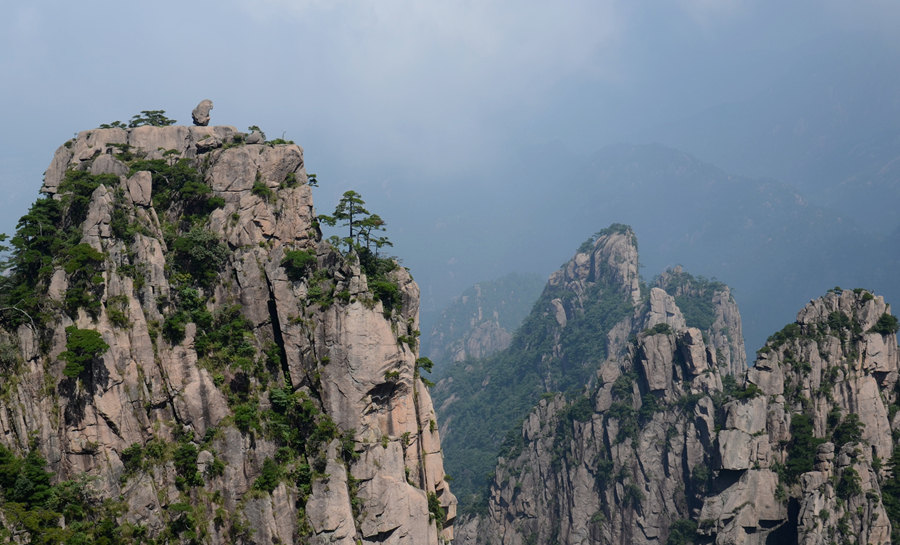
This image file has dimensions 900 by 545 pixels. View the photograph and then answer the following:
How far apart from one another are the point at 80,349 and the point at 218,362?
895cm

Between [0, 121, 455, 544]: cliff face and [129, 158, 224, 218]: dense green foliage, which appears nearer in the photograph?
[0, 121, 455, 544]: cliff face

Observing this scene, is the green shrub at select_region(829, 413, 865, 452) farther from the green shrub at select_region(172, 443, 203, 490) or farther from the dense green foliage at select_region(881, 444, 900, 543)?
the green shrub at select_region(172, 443, 203, 490)

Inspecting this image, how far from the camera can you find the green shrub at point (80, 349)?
1929 inches

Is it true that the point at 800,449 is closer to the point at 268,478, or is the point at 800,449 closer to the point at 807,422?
the point at 807,422

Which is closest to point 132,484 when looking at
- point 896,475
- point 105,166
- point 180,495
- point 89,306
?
point 180,495

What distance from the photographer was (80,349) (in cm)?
4981

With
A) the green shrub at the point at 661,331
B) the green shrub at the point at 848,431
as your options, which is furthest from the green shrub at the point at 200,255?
the green shrub at the point at 661,331

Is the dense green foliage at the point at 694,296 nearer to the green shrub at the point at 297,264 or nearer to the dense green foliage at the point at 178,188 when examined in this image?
the green shrub at the point at 297,264

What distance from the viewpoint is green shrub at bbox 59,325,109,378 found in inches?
1929

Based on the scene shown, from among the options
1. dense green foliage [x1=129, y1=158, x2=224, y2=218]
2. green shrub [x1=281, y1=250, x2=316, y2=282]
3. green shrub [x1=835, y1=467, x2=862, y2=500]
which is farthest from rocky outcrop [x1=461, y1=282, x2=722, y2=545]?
dense green foliage [x1=129, y1=158, x2=224, y2=218]

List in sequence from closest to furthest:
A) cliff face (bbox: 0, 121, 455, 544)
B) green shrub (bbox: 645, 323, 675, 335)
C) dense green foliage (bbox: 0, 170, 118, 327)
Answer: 1. cliff face (bbox: 0, 121, 455, 544)
2. dense green foliage (bbox: 0, 170, 118, 327)
3. green shrub (bbox: 645, 323, 675, 335)

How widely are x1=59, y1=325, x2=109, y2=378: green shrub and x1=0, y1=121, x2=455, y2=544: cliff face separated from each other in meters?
0.09

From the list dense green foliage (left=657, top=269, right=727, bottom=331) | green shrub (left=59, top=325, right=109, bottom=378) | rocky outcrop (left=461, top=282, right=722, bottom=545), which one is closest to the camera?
green shrub (left=59, top=325, right=109, bottom=378)

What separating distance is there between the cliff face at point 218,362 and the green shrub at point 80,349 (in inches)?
3.5
